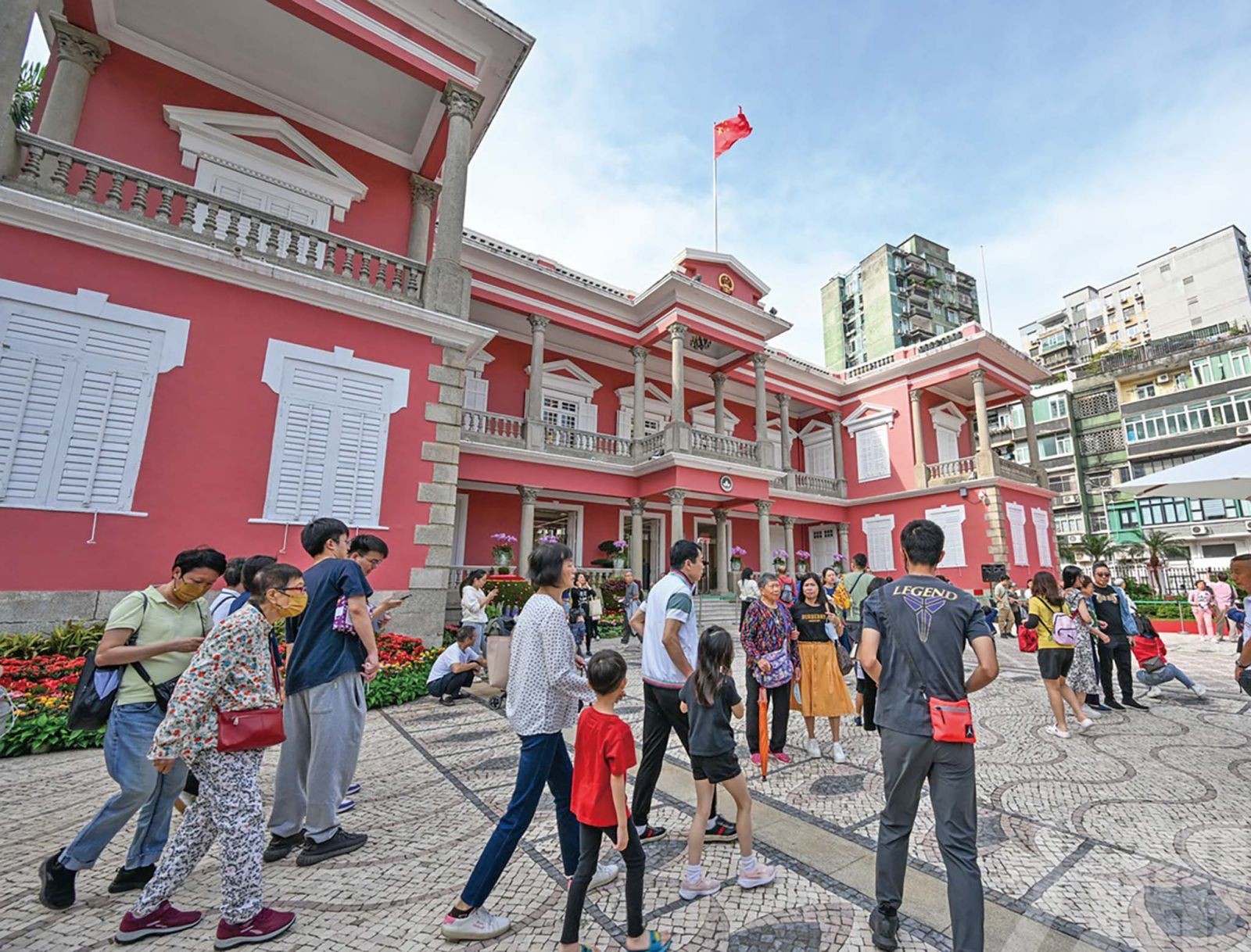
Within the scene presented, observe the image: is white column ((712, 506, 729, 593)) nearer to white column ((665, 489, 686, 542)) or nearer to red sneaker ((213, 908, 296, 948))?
white column ((665, 489, 686, 542))

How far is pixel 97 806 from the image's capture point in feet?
11.9

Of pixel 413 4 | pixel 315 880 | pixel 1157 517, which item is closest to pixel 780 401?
pixel 413 4

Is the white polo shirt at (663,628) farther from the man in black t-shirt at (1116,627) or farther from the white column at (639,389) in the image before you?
the white column at (639,389)

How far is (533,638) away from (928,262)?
53459 millimetres

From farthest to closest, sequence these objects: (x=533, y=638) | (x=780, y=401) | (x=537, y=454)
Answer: (x=780, y=401) → (x=537, y=454) → (x=533, y=638)

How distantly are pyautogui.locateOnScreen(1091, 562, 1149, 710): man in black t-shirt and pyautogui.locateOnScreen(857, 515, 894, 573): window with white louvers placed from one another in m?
12.4

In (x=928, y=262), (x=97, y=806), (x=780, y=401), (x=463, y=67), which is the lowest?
(x=97, y=806)

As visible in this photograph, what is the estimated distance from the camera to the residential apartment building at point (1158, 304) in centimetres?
3450

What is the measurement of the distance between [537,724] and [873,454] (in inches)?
788

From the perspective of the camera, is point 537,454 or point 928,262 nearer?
point 537,454

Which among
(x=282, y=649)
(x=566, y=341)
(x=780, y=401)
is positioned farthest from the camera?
(x=780, y=401)

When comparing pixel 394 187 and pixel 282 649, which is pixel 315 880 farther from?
pixel 394 187

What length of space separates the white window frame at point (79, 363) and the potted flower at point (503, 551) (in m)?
7.06

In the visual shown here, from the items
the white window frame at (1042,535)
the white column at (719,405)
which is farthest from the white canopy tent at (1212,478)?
the white window frame at (1042,535)
